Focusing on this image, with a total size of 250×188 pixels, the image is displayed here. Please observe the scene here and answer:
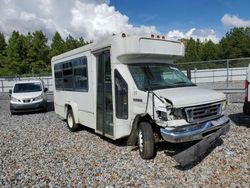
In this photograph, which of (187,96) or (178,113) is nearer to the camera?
(178,113)

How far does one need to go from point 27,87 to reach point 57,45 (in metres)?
35.4

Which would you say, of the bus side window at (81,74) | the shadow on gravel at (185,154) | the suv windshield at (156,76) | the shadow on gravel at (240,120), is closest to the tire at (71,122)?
the bus side window at (81,74)

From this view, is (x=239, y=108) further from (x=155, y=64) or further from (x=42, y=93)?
(x=42, y=93)

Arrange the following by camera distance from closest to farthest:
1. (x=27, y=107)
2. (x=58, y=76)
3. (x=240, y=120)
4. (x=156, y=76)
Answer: (x=156, y=76) → (x=240, y=120) → (x=58, y=76) → (x=27, y=107)


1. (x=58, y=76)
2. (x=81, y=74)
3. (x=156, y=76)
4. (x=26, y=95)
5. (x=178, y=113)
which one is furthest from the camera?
(x=26, y=95)

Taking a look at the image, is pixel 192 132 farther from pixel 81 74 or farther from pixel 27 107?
pixel 27 107

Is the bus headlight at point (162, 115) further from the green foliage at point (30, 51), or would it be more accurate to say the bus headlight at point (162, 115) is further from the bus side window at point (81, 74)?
the green foliage at point (30, 51)

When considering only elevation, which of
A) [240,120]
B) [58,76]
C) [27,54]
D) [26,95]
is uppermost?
[27,54]

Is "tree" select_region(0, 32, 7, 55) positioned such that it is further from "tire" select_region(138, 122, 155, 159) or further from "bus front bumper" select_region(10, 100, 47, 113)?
"tire" select_region(138, 122, 155, 159)

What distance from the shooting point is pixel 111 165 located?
21.3 feet

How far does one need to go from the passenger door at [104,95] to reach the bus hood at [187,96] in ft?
5.60

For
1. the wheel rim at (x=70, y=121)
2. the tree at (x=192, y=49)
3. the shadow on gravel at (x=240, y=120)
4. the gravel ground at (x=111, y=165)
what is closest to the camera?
the gravel ground at (x=111, y=165)

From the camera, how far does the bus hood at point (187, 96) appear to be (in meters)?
5.93

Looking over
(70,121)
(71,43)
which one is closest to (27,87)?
(70,121)
